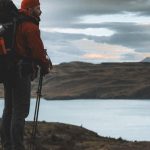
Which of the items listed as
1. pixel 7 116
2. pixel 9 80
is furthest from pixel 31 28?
pixel 7 116

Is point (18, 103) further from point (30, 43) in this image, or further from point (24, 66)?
point (30, 43)

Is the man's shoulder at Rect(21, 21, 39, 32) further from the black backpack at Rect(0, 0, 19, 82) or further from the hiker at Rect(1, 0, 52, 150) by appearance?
the black backpack at Rect(0, 0, 19, 82)

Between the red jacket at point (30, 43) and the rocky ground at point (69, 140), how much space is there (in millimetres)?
4351

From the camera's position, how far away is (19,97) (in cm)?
1034

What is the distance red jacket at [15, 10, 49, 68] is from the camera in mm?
9953

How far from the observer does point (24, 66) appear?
33.4 ft

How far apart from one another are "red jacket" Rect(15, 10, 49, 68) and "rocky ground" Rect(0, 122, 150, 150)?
4.35m

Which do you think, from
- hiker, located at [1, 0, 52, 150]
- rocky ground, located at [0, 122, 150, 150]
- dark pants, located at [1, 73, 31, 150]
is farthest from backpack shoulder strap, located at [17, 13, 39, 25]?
rocky ground, located at [0, 122, 150, 150]

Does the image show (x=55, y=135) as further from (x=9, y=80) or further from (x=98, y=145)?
(x=9, y=80)

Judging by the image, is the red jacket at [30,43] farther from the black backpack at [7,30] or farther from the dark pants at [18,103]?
the dark pants at [18,103]

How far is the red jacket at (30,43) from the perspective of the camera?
32.7 ft

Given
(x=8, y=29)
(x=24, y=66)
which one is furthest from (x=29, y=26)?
(x=24, y=66)

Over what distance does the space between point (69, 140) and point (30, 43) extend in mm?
6513

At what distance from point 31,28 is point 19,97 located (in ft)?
4.41
